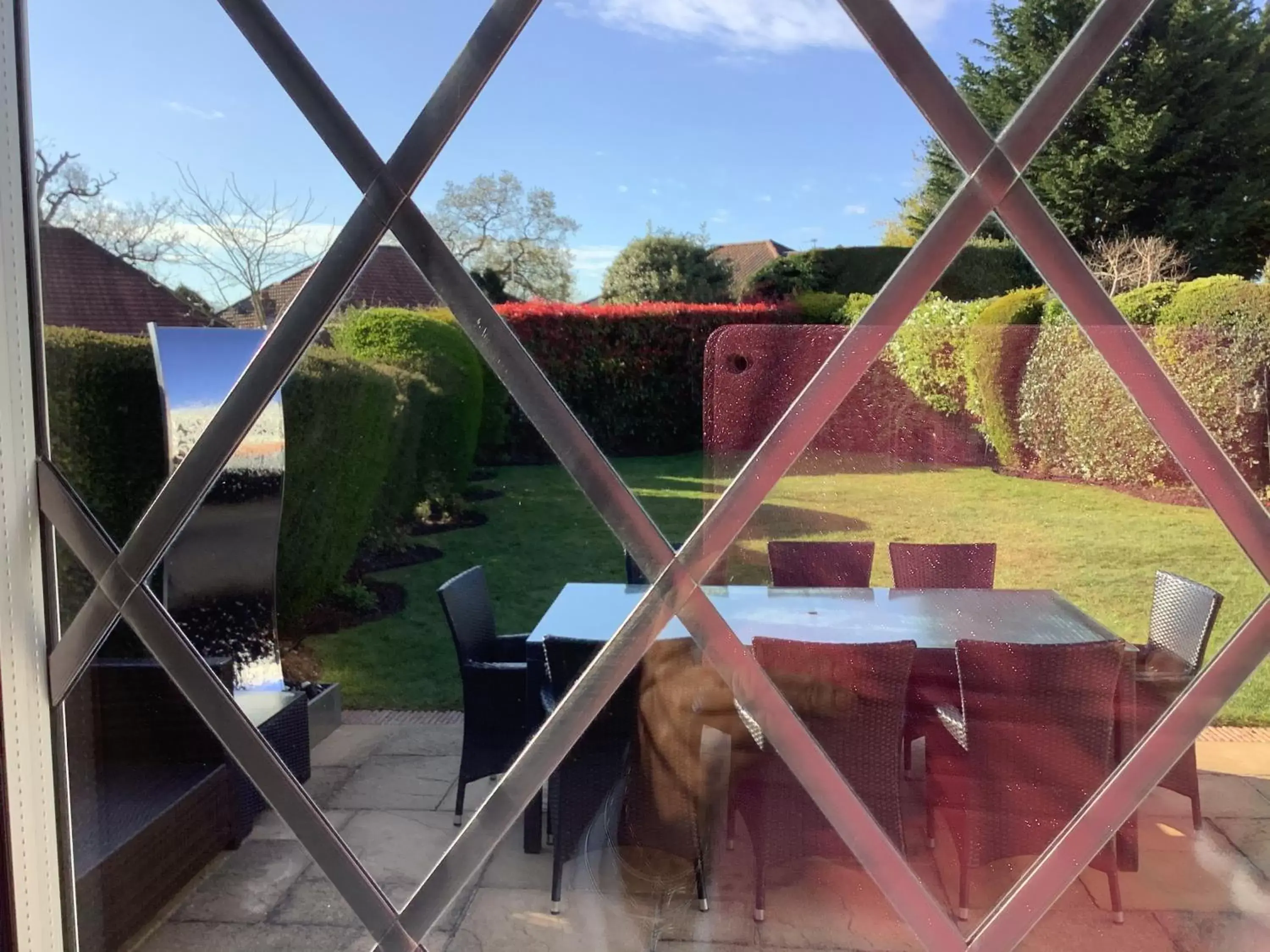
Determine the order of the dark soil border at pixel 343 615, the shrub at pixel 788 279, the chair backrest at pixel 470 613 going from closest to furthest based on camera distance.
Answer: the shrub at pixel 788 279 → the chair backrest at pixel 470 613 → the dark soil border at pixel 343 615

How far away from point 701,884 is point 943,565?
4.00 feet

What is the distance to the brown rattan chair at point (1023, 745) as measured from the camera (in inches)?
89.8

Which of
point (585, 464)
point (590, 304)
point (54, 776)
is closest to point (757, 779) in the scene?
point (585, 464)

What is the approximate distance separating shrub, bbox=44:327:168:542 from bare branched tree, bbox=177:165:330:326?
0.32 metres

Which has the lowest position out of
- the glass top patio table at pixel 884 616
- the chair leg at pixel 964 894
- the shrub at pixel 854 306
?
the chair leg at pixel 964 894

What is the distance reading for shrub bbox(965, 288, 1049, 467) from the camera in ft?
6.57

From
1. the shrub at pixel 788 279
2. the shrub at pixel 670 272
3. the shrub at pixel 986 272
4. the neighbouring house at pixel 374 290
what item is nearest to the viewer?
the shrub at pixel 986 272

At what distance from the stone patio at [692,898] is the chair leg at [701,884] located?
2 centimetres

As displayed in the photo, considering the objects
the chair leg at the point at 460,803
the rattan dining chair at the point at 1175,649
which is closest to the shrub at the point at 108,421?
the chair leg at the point at 460,803

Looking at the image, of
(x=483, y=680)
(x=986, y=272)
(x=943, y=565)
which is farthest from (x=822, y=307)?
(x=483, y=680)

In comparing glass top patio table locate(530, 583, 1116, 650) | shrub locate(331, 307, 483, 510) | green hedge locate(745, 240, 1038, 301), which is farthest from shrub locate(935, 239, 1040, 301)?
shrub locate(331, 307, 483, 510)

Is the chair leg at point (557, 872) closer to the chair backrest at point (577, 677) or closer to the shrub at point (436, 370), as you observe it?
the chair backrest at point (577, 677)

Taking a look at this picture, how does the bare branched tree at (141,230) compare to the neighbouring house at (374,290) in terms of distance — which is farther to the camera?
the bare branched tree at (141,230)

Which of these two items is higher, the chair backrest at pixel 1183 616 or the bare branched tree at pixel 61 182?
the bare branched tree at pixel 61 182
